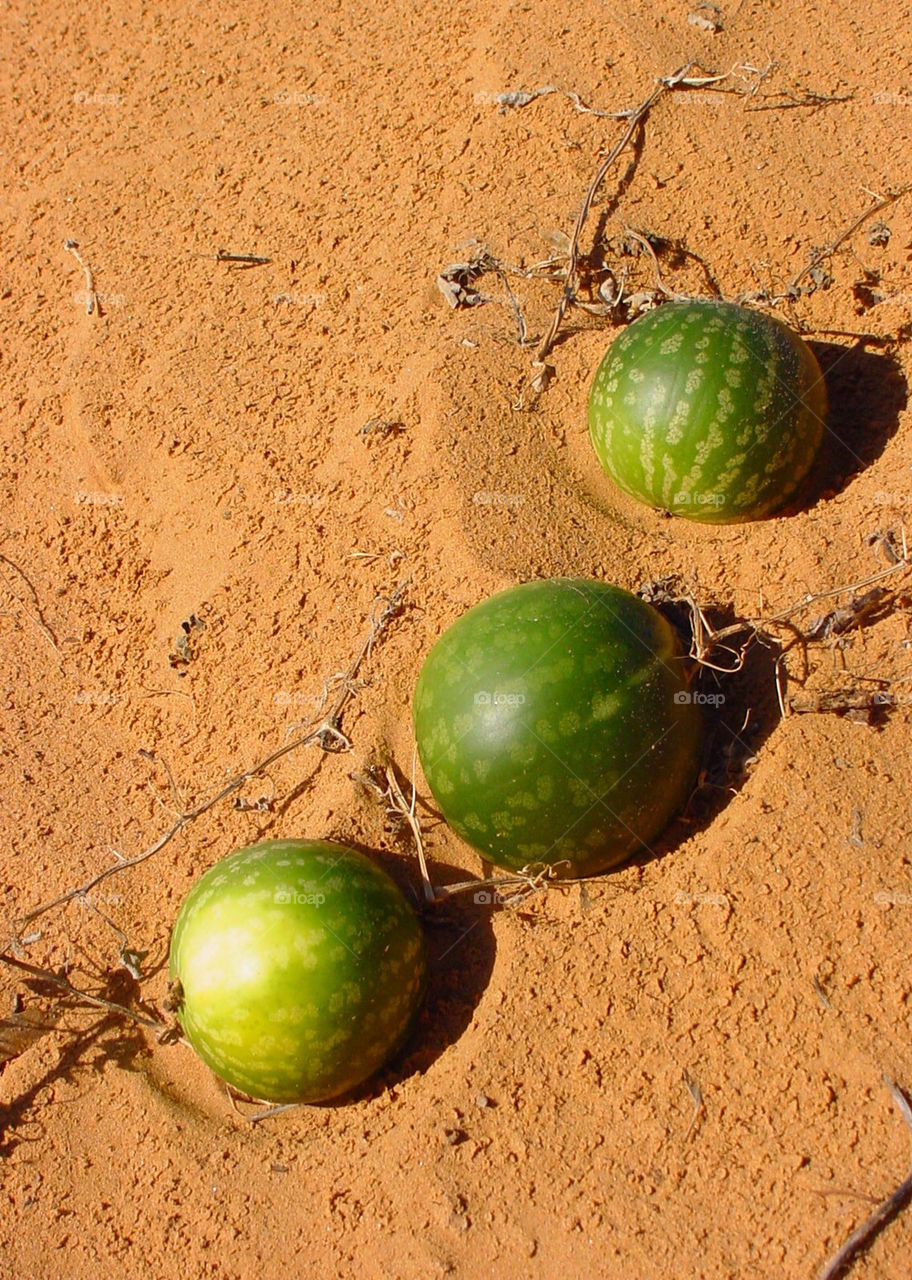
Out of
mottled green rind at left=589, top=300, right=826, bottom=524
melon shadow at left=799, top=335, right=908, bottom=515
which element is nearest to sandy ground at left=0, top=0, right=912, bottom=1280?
melon shadow at left=799, top=335, right=908, bottom=515

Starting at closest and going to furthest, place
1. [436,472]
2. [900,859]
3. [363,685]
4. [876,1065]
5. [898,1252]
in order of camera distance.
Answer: [898,1252] < [876,1065] < [900,859] < [363,685] < [436,472]

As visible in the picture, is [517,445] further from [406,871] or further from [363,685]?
[406,871]

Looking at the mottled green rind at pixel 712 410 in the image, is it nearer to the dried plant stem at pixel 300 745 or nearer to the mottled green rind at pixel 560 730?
the mottled green rind at pixel 560 730

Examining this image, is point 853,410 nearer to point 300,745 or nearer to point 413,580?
point 413,580

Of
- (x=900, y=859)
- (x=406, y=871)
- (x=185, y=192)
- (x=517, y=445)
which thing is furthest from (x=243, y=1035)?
(x=185, y=192)

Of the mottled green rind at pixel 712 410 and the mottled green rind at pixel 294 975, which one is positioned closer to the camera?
the mottled green rind at pixel 294 975

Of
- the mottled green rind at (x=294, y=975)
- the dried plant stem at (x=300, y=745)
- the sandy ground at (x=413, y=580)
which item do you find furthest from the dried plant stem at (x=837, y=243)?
the mottled green rind at (x=294, y=975)

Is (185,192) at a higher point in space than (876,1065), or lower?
higher

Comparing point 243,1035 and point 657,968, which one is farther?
point 657,968
